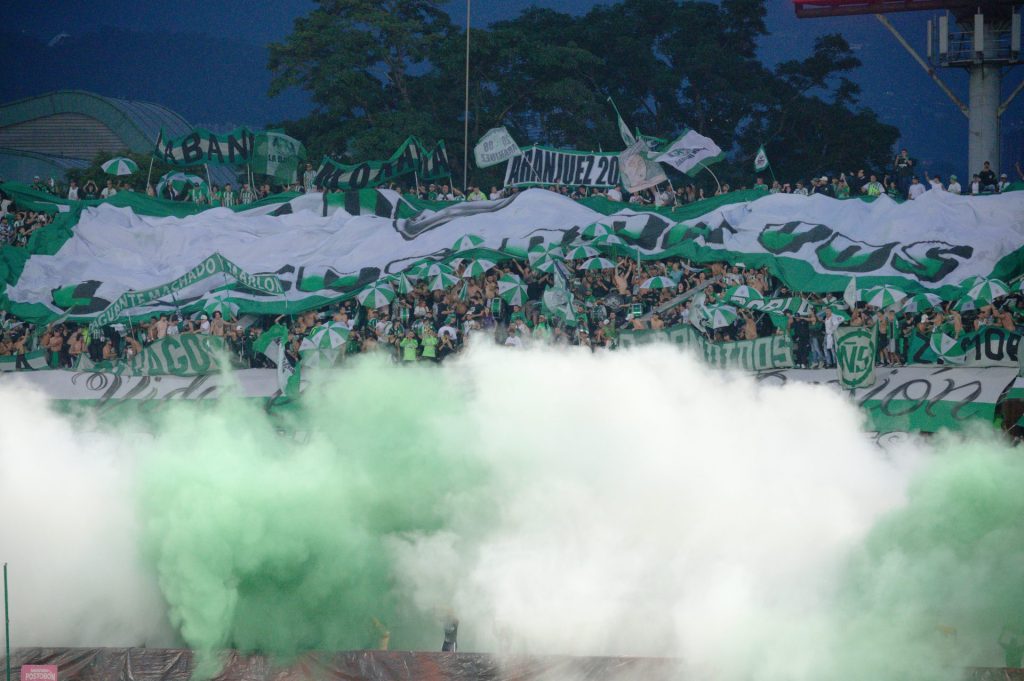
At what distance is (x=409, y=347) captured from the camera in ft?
76.5

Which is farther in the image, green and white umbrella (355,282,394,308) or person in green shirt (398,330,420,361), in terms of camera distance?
green and white umbrella (355,282,394,308)

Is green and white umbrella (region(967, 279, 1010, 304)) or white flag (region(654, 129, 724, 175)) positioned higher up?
white flag (region(654, 129, 724, 175))

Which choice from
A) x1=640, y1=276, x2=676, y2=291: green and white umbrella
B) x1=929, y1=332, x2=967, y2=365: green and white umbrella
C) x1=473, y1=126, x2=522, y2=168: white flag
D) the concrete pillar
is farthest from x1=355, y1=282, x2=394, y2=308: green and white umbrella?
the concrete pillar

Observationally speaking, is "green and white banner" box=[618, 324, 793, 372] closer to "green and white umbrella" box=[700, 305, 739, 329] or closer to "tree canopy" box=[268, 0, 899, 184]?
"green and white umbrella" box=[700, 305, 739, 329]

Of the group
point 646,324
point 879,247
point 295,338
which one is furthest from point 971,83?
point 295,338

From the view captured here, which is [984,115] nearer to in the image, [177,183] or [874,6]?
[874,6]

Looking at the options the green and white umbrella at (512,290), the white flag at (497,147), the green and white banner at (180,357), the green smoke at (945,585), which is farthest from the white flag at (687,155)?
the green smoke at (945,585)

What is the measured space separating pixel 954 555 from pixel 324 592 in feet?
21.1

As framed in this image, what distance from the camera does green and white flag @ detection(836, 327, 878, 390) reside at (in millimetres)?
21109

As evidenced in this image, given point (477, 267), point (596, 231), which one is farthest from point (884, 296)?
point (477, 267)

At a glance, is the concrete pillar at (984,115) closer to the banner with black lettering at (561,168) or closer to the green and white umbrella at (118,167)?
the banner with black lettering at (561,168)

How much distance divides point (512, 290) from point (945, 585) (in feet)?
45.4

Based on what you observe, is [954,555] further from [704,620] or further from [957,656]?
[704,620]

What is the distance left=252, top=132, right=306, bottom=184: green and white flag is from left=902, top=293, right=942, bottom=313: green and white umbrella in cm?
1660
